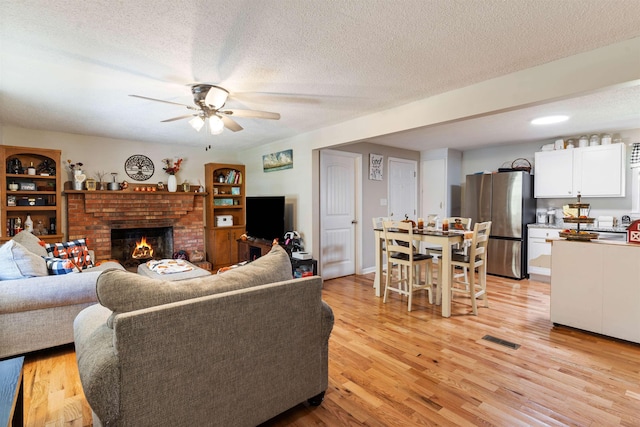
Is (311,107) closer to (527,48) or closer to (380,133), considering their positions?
(380,133)

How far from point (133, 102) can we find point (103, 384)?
9.52 feet

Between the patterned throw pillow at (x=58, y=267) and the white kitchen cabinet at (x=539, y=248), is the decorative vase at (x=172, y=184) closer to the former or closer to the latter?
the patterned throw pillow at (x=58, y=267)

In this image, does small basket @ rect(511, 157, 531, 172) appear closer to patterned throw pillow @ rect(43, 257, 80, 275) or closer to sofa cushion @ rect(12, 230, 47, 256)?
patterned throw pillow @ rect(43, 257, 80, 275)

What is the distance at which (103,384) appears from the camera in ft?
3.86

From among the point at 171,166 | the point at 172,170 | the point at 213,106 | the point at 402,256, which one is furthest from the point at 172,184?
the point at 402,256

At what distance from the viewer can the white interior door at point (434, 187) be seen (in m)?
5.90

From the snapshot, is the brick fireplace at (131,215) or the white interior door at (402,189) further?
the white interior door at (402,189)

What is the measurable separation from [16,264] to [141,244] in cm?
307

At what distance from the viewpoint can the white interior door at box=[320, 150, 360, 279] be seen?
4773 mm

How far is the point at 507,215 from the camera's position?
4938 mm

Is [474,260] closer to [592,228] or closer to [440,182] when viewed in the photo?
[592,228]

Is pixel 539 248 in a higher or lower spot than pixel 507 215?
lower

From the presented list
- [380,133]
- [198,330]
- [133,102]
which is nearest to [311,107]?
[380,133]

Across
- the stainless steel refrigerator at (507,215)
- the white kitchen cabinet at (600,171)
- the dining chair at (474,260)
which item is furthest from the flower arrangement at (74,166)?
the white kitchen cabinet at (600,171)
